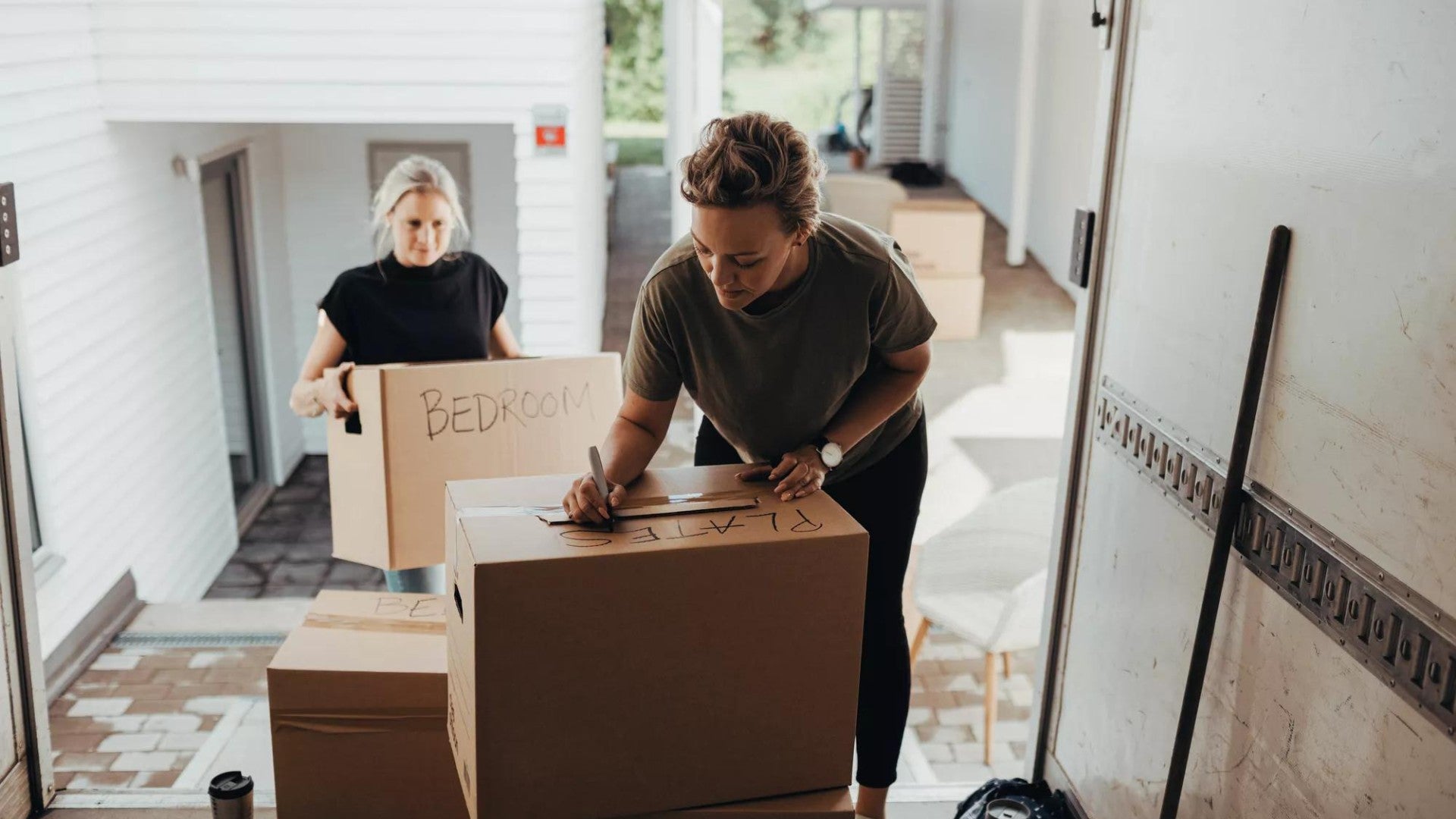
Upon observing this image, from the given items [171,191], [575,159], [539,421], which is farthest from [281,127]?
[539,421]

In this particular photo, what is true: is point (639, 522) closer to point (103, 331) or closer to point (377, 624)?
point (377, 624)

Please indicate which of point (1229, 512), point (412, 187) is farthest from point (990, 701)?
point (412, 187)

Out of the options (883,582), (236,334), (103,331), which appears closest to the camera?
(883,582)

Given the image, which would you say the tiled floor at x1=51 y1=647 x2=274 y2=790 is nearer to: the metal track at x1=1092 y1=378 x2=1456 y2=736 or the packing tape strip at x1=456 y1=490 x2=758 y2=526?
the packing tape strip at x1=456 y1=490 x2=758 y2=526

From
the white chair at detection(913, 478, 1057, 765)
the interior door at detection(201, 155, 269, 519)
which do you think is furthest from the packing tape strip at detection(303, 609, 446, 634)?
the interior door at detection(201, 155, 269, 519)

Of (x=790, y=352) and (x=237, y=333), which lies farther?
(x=237, y=333)

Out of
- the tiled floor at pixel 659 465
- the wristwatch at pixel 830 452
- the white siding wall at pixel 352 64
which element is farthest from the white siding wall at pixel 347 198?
the wristwatch at pixel 830 452

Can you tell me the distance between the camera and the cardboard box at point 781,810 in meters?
1.60

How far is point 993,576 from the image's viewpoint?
3330mm

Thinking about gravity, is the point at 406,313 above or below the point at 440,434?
above

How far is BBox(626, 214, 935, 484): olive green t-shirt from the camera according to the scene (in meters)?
1.70

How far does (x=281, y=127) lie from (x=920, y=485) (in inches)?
243

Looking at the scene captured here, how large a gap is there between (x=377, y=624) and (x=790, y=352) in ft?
3.09

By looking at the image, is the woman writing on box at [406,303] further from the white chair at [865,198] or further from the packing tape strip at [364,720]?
the white chair at [865,198]
